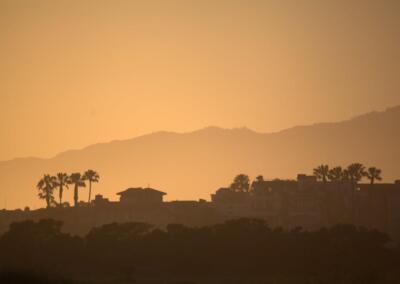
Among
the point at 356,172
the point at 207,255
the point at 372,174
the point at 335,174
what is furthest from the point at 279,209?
the point at 207,255

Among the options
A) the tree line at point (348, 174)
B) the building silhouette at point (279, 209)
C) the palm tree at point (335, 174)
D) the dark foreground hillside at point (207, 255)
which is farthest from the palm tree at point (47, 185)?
the dark foreground hillside at point (207, 255)

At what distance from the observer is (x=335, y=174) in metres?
177

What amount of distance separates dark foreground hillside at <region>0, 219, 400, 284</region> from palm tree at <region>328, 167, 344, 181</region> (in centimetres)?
6912

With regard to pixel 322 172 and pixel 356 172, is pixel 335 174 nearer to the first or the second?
pixel 322 172

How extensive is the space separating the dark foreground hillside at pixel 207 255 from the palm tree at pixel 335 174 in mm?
69120

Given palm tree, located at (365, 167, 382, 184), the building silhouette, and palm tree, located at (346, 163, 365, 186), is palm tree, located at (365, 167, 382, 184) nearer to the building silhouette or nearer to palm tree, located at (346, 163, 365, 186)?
palm tree, located at (346, 163, 365, 186)

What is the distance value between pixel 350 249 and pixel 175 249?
50.7 feet

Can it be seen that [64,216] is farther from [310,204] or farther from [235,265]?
[235,265]

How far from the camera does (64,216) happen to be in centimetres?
16150

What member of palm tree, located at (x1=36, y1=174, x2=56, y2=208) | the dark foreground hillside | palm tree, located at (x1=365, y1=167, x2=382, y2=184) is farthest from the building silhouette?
the dark foreground hillside

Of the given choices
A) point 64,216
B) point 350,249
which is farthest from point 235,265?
point 64,216

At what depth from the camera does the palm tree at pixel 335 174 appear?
17675 centimetres

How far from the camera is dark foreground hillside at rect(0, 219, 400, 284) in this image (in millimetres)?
92125

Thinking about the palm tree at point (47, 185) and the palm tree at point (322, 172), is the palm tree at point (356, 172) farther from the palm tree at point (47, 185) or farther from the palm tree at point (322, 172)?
the palm tree at point (47, 185)
